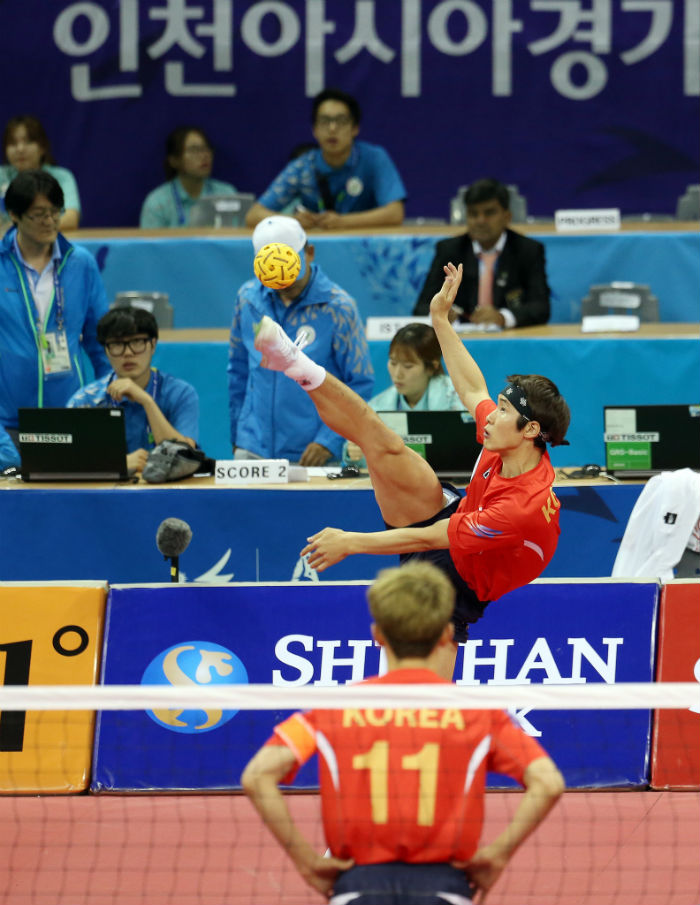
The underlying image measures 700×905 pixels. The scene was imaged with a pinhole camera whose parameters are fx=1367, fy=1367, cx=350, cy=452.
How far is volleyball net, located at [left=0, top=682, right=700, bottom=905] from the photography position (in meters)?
4.89

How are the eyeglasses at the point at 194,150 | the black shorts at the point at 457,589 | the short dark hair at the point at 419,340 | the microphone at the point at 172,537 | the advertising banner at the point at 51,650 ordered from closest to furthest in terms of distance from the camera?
the black shorts at the point at 457,589, the advertising banner at the point at 51,650, the microphone at the point at 172,537, the short dark hair at the point at 419,340, the eyeglasses at the point at 194,150

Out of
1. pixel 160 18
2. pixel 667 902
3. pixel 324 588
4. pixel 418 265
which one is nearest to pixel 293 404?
pixel 324 588

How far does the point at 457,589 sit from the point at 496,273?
181 inches

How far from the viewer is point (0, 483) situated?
718 centimetres

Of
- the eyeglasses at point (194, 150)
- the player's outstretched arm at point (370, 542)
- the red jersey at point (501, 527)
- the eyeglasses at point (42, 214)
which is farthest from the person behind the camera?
the eyeglasses at point (194, 150)

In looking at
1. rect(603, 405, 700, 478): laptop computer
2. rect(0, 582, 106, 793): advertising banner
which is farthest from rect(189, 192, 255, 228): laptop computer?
rect(0, 582, 106, 793): advertising banner

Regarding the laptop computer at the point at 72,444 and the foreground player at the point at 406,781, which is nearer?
the foreground player at the point at 406,781

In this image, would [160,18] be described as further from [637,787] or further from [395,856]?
[395,856]

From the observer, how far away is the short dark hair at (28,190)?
7402 mm

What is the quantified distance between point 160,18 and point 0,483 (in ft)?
20.6

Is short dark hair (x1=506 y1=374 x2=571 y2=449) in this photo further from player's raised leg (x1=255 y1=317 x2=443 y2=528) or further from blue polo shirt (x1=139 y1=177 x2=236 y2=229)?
blue polo shirt (x1=139 y1=177 x2=236 y2=229)

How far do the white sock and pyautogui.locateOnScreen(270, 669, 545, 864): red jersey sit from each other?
1.96m

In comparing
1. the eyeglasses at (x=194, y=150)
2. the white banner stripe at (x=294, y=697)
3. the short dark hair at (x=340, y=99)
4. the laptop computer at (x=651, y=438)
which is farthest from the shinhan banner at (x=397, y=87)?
the white banner stripe at (x=294, y=697)

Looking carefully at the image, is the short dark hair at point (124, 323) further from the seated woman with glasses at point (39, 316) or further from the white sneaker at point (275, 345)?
the white sneaker at point (275, 345)
